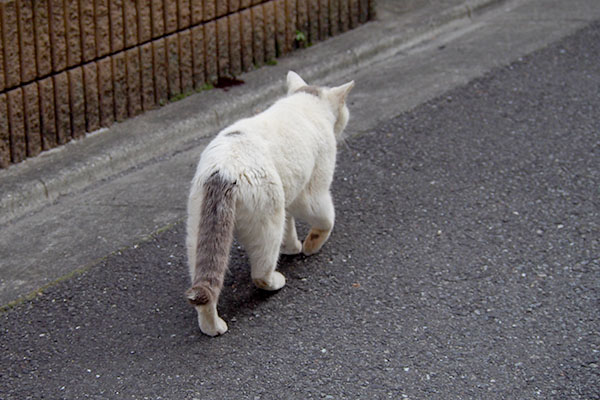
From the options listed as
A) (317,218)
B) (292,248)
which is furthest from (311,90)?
(292,248)

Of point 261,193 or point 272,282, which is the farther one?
point 272,282

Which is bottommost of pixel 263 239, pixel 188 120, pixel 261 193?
pixel 188 120

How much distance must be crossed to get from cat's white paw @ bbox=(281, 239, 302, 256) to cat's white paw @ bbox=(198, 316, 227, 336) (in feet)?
2.61

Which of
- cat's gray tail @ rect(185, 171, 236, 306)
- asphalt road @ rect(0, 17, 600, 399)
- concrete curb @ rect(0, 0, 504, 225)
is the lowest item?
asphalt road @ rect(0, 17, 600, 399)

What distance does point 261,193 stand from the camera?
3.55m

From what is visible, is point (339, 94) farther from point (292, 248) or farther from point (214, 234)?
point (214, 234)

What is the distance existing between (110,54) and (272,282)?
2.50 m

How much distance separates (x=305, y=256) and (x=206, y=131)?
6.05ft

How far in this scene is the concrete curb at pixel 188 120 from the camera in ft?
16.0

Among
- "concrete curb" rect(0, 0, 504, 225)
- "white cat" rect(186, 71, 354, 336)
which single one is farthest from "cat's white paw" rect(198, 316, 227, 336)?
"concrete curb" rect(0, 0, 504, 225)

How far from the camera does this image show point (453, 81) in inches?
261

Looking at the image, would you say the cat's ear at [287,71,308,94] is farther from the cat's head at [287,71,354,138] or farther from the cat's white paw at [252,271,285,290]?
the cat's white paw at [252,271,285,290]

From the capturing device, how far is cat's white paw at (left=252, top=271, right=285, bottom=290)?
388 centimetres

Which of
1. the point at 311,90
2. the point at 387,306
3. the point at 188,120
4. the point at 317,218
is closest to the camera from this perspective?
the point at 387,306
